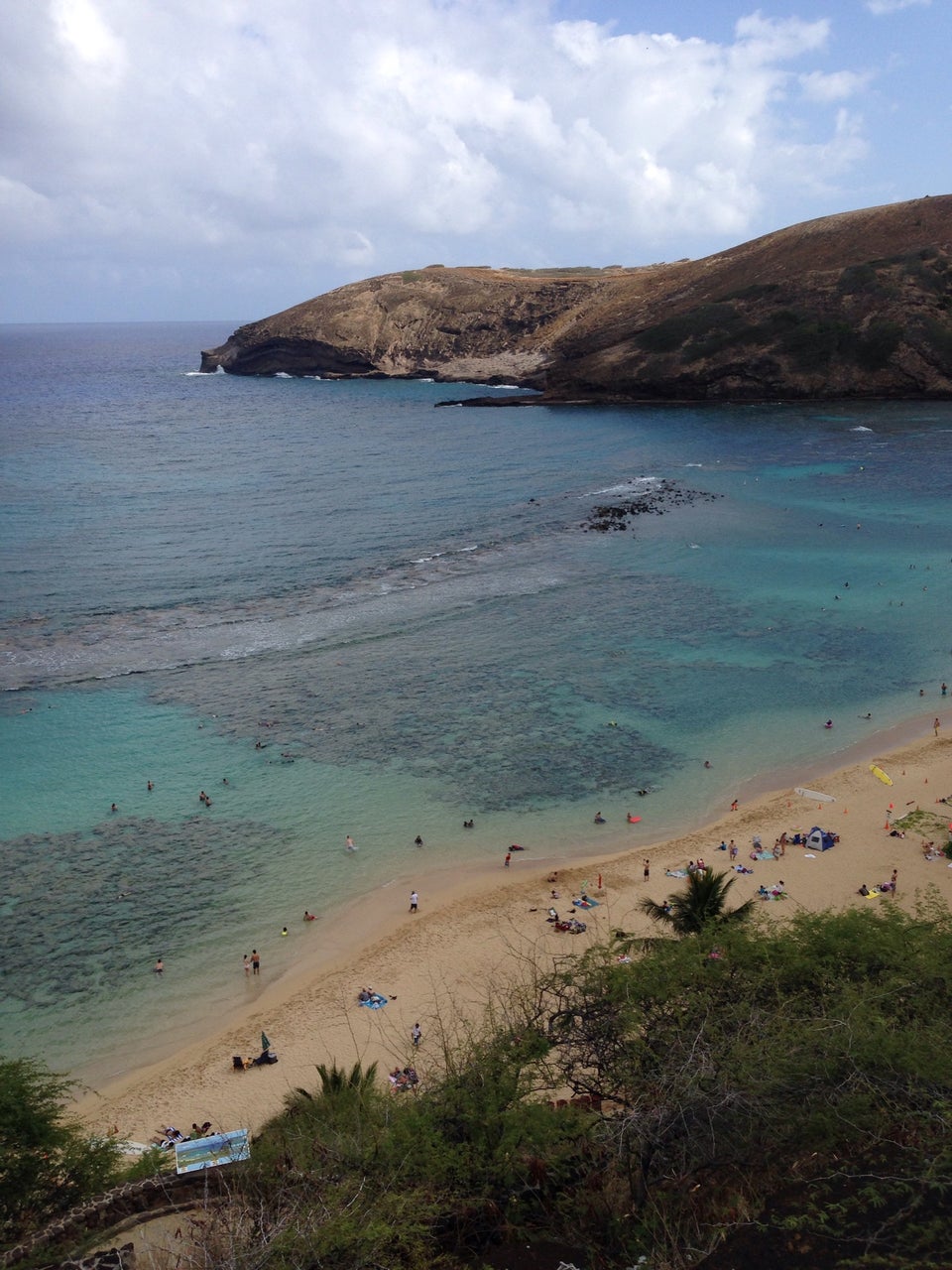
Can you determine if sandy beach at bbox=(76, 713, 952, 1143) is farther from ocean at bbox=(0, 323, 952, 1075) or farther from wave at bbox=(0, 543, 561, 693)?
wave at bbox=(0, 543, 561, 693)

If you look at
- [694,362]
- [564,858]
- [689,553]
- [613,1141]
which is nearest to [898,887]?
[564,858]

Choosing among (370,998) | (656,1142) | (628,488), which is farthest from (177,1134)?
(628,488)

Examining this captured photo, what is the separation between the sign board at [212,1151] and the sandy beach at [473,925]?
3.66m

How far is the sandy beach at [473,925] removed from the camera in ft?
77.3

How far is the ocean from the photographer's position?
30328 millimetres

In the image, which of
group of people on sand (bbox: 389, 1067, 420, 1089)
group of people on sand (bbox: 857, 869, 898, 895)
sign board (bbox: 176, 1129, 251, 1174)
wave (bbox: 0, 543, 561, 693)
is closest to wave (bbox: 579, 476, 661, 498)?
wave (bbox: 0, 543, 561, 693)

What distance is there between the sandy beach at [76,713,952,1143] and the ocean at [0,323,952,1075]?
37.8 inches

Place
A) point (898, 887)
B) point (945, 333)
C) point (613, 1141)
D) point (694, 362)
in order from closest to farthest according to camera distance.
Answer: point (613, 1141), point (898, 887), point (945, 333), point (694, 362)

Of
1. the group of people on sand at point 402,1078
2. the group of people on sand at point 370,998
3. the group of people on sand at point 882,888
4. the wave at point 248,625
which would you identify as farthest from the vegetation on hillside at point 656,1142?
the wave at point 248,625

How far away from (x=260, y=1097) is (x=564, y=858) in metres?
13.1

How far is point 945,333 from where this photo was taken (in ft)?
371

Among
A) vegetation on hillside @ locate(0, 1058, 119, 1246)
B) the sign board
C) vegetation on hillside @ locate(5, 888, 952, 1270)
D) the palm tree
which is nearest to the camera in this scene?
vegetation on hillside @ locate(5, 888, 952, 1270)

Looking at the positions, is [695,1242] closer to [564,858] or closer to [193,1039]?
[193,1039]

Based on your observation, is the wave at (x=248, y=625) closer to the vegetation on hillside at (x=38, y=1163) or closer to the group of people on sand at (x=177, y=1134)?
the group of people on sand at (x=177, y=1134)
